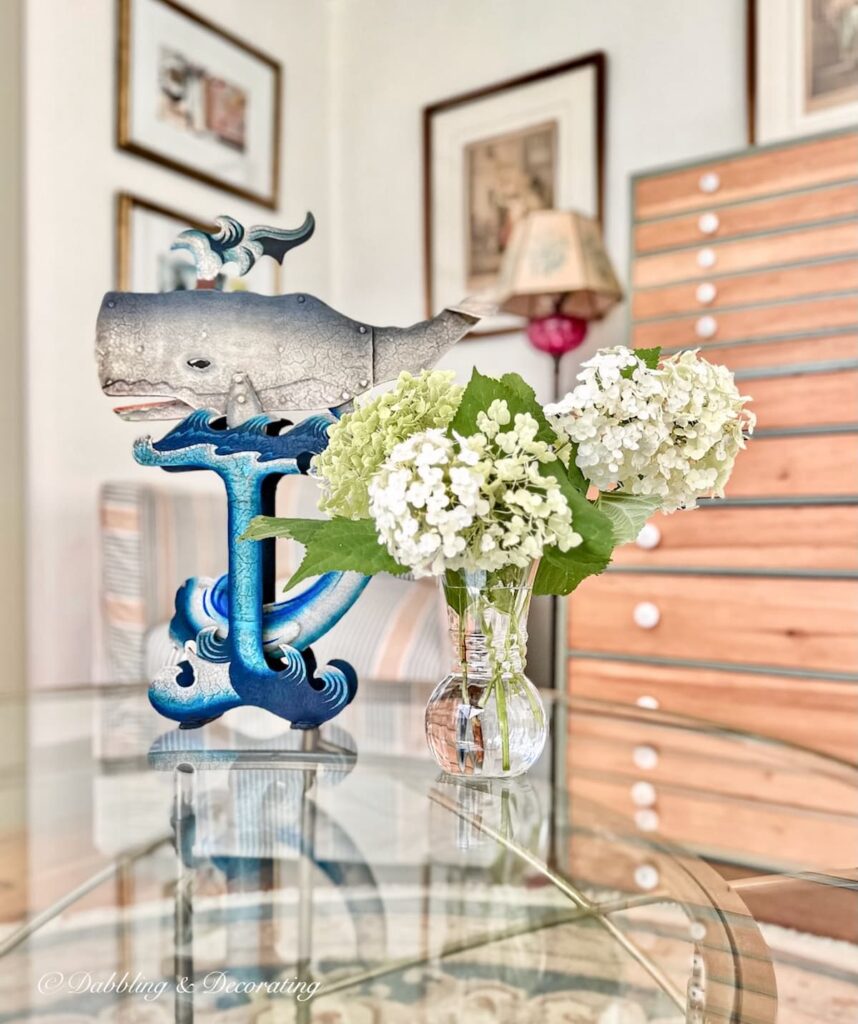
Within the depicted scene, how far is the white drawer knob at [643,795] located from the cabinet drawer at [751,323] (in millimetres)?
1075

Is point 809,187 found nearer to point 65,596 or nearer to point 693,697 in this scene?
point 693,697

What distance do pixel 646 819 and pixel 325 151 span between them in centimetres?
268

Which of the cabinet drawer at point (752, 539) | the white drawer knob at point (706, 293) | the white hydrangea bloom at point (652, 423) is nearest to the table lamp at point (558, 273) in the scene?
the white drawer knob at point (706, 293)

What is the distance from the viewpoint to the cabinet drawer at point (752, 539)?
176 centimetres

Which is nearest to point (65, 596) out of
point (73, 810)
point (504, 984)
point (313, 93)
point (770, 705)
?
point (73, 810)

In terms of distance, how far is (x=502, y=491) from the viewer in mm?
621

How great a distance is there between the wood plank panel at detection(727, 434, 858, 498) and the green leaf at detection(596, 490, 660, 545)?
1229 mm

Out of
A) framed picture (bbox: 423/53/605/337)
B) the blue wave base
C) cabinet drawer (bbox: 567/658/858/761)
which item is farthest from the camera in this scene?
framed picture (bbox: 423/53/605/337)

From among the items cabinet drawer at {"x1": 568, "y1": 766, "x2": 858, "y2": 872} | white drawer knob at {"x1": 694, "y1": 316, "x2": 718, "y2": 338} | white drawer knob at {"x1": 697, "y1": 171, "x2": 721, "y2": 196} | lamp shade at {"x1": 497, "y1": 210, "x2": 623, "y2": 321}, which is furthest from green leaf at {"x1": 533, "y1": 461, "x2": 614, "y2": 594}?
lamp shade at {"x1": 497, "y1": 210, "x2": 623, "y2": 321}

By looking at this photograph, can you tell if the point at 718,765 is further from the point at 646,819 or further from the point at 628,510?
the point at 628,510

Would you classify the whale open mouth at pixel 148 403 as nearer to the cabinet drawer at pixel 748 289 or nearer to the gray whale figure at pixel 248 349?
the gray whale figure at pixel 248 349

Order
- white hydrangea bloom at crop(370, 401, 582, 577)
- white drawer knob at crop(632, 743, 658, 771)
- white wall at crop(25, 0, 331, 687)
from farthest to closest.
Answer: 1. white wall at crop(25, 0, 331, 687)
2. white drawer knob at crop(632, 743, 658, 771)
3. white hydrangea bloom at crop(370, 401, 582, 577)

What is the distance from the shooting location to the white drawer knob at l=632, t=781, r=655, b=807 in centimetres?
116

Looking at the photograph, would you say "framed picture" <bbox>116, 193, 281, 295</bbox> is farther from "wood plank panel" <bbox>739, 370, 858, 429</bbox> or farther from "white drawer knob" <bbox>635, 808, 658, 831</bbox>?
"white drawer knob" <bbox>635, 808, 658, 831</bbox>
